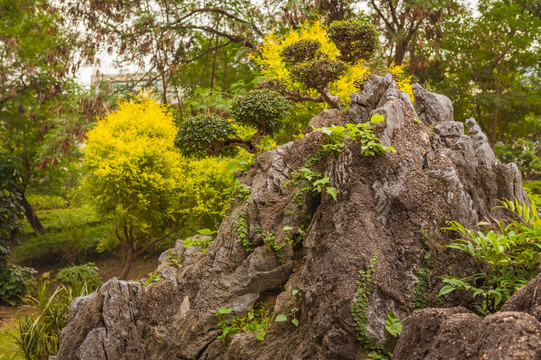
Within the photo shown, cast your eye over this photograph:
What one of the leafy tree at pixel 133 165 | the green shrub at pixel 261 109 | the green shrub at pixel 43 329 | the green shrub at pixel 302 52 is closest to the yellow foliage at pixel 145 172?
the leafy tree at pixel 133 165

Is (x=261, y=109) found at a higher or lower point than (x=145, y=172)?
higher

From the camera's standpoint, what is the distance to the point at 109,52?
56.0ft

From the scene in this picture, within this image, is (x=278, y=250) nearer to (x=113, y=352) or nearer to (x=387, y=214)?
(x=387, y=214)

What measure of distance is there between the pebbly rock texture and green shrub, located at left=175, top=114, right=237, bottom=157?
1719 mm

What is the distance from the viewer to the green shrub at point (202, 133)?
898cm

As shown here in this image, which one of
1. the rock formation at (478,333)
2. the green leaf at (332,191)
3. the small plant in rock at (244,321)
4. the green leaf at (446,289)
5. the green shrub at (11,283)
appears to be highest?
the green leaf at (332,191)

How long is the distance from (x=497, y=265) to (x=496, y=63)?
19818mm

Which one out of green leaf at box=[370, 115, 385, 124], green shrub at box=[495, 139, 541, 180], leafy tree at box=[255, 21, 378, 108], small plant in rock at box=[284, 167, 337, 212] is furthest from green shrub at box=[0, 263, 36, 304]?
green shrub at box=[495, 139, 541, 180]

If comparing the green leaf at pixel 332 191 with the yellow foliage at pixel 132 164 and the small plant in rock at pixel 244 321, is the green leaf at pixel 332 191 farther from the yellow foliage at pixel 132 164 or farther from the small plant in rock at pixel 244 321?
the yellow foliage at pixel 132 164

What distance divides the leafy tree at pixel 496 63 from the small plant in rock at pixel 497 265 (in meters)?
17.2

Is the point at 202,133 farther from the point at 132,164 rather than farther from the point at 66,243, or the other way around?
the point at 66,243

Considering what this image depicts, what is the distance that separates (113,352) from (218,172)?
328 inches

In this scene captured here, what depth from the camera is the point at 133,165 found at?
13.2 metres

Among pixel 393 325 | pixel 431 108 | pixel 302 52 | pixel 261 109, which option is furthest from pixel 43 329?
pixel 431 108
